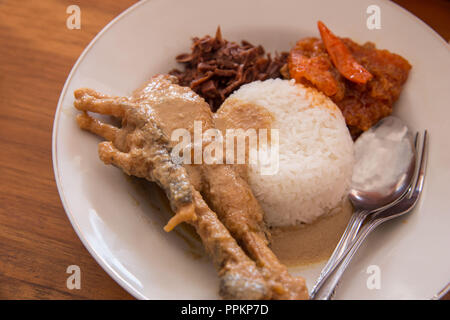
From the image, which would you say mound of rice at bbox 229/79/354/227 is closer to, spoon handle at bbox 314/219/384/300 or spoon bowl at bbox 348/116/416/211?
spoon bowl at bbox 348/116/416/211

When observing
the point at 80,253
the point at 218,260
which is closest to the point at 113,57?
the point at 80,253

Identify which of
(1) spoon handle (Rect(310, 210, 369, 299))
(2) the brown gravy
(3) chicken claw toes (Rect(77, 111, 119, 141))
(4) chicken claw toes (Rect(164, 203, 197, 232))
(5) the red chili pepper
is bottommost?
(2) the brown gravy

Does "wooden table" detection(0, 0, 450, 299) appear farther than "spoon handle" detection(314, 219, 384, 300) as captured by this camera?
Yes

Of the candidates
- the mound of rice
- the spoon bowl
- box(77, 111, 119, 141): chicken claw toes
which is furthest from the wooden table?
the mound of rice

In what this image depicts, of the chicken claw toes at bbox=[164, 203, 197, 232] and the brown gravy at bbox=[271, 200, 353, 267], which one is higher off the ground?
the chicken claw toes at bbox=[164, 203, 197, 232]

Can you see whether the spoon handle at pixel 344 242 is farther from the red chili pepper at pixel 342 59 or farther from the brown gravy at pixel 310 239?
the red chili pepper at pixel 342 59

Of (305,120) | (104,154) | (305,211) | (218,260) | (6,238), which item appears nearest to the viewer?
(218,260)

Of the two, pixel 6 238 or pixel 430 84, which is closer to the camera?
pixel 6 238

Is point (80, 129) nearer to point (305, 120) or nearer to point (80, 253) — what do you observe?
point (80, 253)
